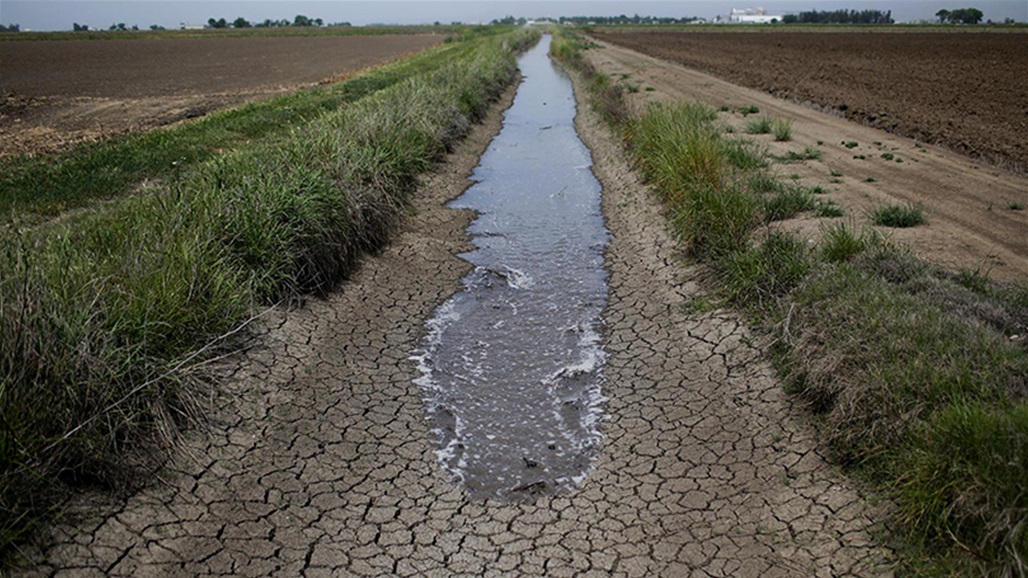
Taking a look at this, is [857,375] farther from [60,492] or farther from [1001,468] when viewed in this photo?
[60,492]

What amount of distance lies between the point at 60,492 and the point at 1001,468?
4.46 meters

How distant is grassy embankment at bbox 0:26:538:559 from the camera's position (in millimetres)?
4211

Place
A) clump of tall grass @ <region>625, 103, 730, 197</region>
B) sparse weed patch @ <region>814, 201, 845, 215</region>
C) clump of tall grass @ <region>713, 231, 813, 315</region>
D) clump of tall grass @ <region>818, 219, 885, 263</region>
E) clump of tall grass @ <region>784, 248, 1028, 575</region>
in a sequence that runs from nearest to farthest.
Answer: clump of tall grass @ <region>784, 248, 1028, 575</region> → clump of tall grass @ <region>713, 231, 813, 315</region> → clump of tall grass @ <region>818, 219, 885, 263</region> → sparse weed patch @ <region>814, 201, 845, 215</region> → clump of tall grass @ <region>625, 103, 730, 197</region>

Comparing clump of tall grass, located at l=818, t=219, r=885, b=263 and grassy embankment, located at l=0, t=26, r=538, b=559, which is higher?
grassy embankment, located at l=0, t=26, r=538, b=559

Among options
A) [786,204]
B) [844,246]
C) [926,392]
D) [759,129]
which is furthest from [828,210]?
[759,129]

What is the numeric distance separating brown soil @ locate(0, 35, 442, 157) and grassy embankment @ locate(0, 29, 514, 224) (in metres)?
1.72

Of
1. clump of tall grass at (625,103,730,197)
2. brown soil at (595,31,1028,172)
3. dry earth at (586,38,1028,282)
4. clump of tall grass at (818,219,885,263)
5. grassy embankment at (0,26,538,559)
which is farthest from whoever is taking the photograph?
brown soil at (595,31,1028,172)

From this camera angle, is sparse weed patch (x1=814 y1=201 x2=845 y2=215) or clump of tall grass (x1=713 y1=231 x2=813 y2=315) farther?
sparse weed patch (x1=814 y1=201 x2=845 y2=215)

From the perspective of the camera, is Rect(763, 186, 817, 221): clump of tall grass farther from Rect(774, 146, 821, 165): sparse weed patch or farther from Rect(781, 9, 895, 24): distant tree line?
Rect(781, 9, 895, 24): distant tree line

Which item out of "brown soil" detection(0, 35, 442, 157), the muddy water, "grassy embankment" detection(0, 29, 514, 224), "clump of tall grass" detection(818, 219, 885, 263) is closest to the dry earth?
"clump of tall grass" detection(818, 219, 885, 263)

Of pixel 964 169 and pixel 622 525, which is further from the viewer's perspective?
pixel 964 169

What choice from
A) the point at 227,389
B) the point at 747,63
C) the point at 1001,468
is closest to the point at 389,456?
the point at 227,389

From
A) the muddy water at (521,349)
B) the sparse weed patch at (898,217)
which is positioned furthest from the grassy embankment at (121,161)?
the sparse weed patch at (898,217)

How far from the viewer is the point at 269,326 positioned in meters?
6.78
